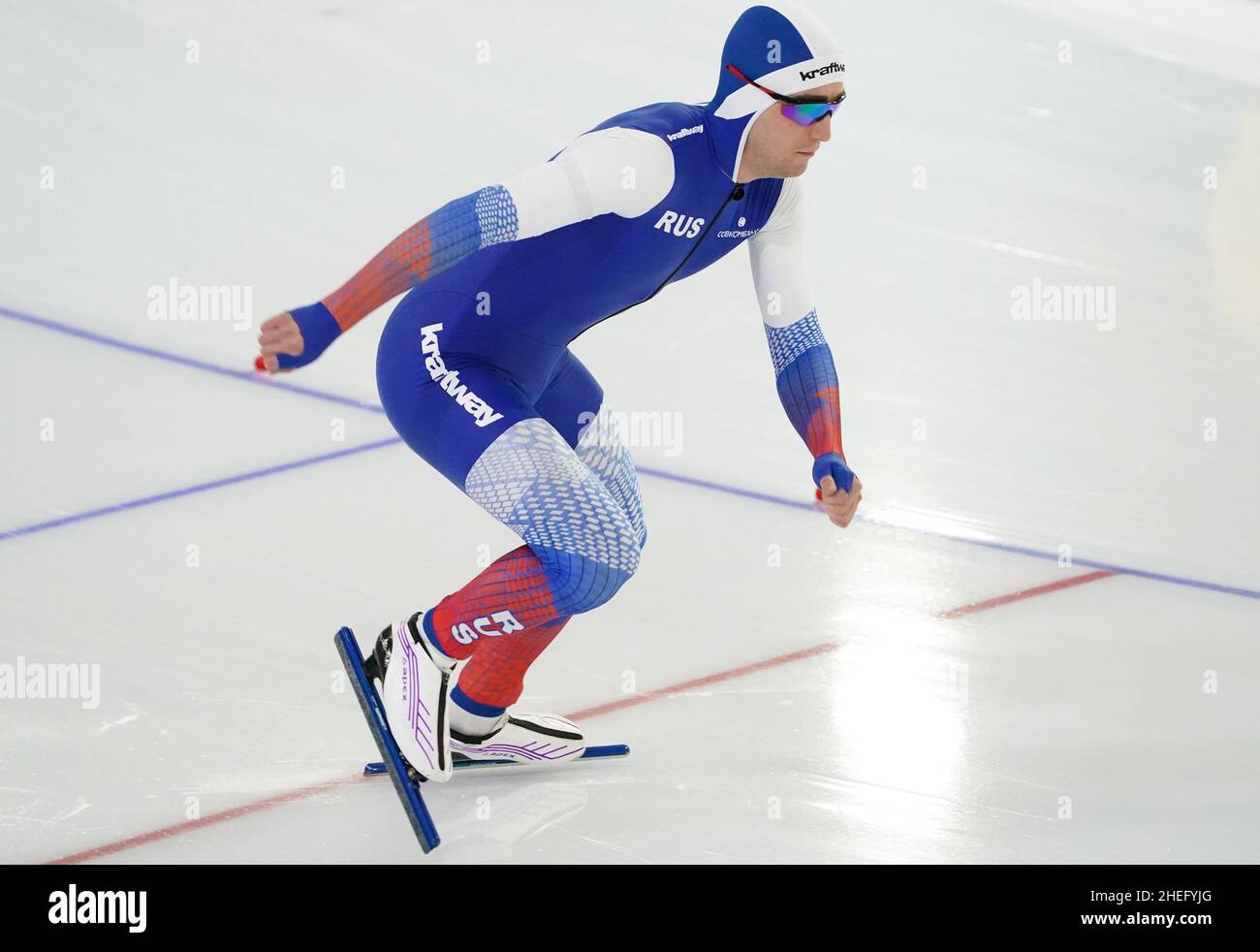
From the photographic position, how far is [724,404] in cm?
539

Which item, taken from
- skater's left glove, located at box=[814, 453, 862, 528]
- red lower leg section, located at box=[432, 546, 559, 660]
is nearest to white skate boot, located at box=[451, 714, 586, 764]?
red lower leg section, located at box=[432, 546, 559, 660]

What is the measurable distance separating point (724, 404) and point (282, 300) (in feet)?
5.21

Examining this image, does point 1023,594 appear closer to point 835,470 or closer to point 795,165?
point 835,470

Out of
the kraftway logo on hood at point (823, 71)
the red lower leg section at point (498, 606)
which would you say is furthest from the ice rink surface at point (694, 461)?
the kraftway logo on hood at point (823, 71)

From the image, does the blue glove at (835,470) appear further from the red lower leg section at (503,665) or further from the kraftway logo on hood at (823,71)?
the kraftway logo on hood at (823,71)

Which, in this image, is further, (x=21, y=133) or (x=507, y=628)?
(x=21, y=133)

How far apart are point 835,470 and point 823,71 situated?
2.38 feet

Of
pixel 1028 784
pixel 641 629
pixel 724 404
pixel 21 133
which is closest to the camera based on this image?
pixel 1028 784

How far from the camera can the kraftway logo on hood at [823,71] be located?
3.08 m

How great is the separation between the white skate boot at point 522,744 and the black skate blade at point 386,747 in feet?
0.57

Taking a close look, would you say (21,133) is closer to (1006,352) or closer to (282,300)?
(282,300)

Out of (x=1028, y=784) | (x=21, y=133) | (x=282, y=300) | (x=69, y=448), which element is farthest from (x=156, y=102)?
(x=1028, y=784)

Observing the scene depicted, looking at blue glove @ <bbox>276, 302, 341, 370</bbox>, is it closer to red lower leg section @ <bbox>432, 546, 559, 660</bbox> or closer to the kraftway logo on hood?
red lower leg section @ <bbox>432, 546, 559, 660</bbox>

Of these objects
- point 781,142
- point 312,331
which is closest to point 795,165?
point 781,142
